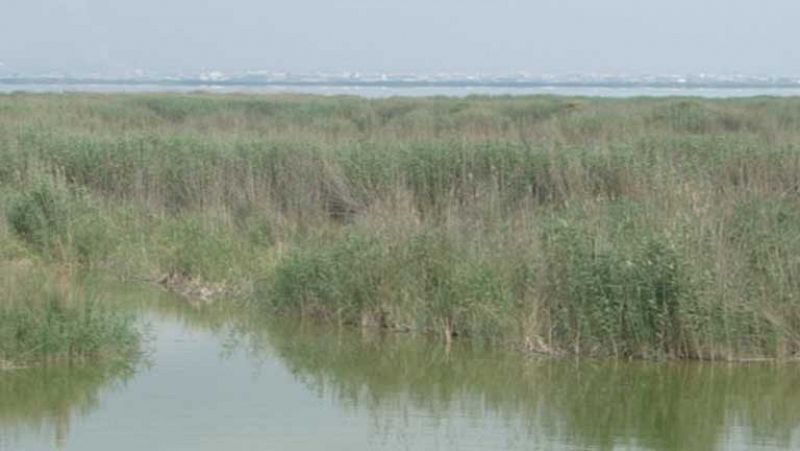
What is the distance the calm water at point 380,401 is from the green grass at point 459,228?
0.33 meters

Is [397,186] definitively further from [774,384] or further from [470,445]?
[470,445]

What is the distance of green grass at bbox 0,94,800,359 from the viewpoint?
10.6 metres

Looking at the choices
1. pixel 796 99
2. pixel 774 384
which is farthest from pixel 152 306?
pixel 796 99

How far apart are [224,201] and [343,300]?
4450 mm

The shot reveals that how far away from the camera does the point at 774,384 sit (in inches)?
402

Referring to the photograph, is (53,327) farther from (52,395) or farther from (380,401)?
(380,401)

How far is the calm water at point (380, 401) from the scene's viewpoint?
8.71 metres

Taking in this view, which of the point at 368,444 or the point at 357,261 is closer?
the point at 368,444

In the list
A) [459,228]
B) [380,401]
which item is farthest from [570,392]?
[459,228]

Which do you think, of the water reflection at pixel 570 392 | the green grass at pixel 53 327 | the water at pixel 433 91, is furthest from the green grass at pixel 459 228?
the water at pixel 433 91

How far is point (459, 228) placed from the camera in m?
12.2

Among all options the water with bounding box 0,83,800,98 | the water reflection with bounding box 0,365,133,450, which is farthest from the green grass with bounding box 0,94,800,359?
the water with bounding box 0,83,800,98

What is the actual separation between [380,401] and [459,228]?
8.87 feet

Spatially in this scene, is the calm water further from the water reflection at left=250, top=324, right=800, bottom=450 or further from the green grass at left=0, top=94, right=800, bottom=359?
the green grass at left=0, top=94, right=800, bottom=359
